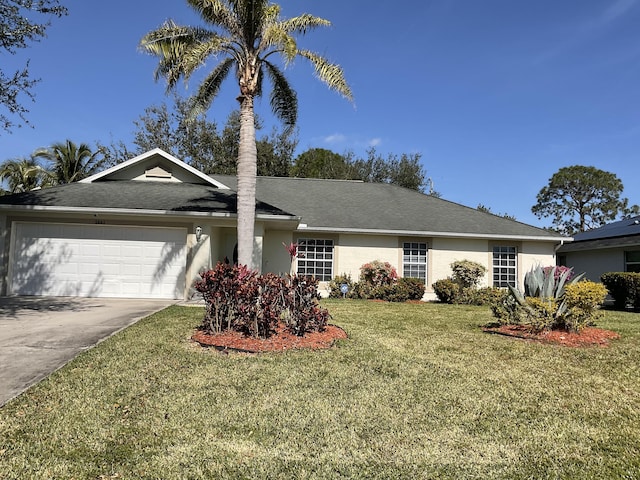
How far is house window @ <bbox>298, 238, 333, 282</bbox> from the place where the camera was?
16.6 m

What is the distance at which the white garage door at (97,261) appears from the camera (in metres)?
13.2

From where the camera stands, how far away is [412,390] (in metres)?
4.97

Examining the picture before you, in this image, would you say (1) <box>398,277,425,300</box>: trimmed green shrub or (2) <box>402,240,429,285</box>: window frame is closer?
(1) <box>398,277,425,300</box>: trimmed green shrub

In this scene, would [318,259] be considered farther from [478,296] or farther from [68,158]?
[68,158]

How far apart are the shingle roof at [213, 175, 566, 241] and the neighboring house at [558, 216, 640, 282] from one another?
11.4 feet

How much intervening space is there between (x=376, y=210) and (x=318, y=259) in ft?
12.0

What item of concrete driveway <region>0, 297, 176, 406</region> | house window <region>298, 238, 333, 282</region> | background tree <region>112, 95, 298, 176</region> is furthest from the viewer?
background tree <region>112, 95, 298, 176</region>

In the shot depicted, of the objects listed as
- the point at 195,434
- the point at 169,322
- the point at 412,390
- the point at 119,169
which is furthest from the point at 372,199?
the point at 195,434

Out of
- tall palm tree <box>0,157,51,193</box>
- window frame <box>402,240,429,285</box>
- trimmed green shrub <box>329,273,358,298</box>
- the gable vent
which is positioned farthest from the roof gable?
tall palm tree <box>0,157,51,193</box>

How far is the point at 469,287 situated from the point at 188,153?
25.3 meters

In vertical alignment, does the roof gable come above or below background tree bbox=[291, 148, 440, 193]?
below

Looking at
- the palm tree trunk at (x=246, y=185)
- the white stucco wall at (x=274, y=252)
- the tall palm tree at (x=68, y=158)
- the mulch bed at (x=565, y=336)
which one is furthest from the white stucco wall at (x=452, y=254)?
the tall palm tree at (x=68, y=158)

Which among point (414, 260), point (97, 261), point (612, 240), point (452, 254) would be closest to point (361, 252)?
point (414, 260)

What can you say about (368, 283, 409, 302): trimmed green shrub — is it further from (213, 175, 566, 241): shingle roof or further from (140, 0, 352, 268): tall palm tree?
(140, 0, 352, 268): tall palm tree
